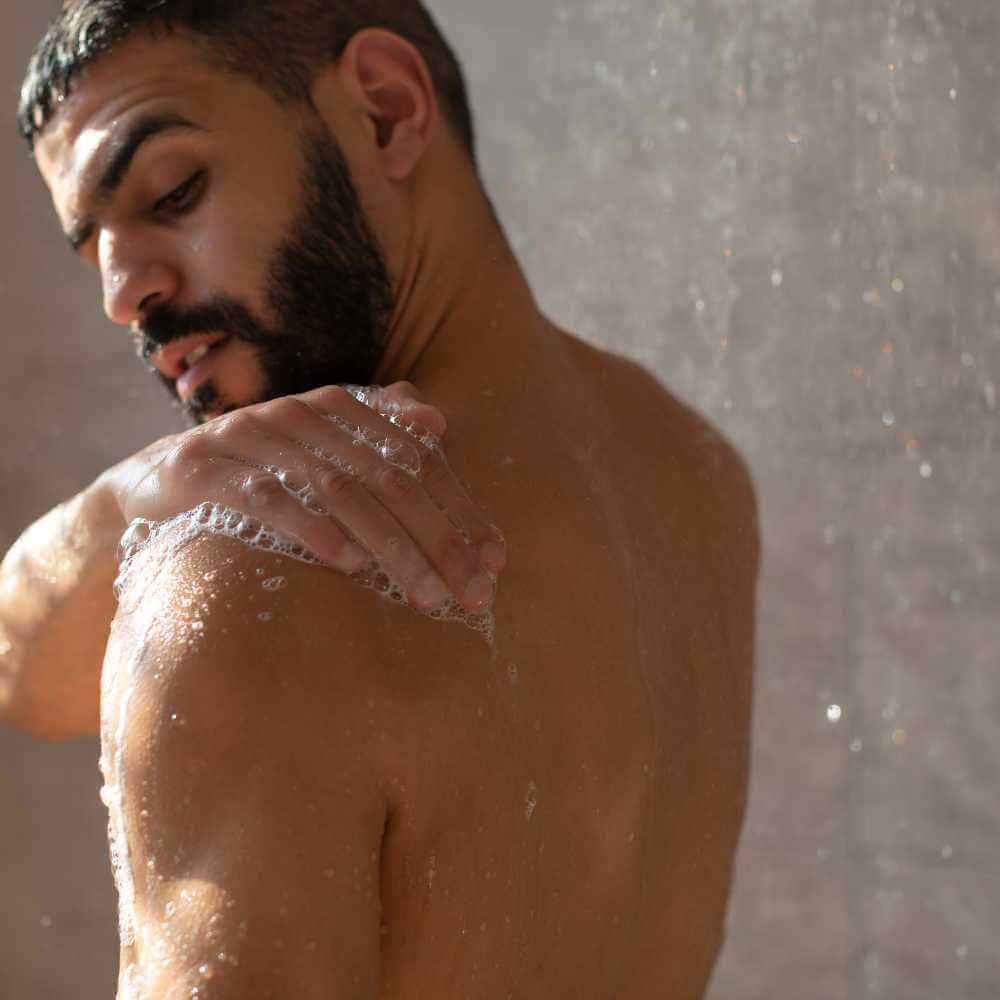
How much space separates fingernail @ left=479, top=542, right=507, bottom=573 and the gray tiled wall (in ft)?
3.35

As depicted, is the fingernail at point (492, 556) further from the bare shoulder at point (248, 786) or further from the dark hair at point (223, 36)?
the dark hair at point (223, 36)

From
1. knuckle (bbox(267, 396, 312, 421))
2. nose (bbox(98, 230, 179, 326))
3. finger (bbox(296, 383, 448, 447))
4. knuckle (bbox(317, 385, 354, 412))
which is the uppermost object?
nose (bbox(98, 230, 179, 326))

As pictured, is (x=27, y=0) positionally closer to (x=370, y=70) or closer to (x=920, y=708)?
(x=370, y=70)

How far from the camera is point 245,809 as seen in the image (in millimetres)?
651

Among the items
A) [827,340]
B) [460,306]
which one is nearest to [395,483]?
[460,306]

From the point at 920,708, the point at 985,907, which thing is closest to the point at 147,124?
the point at 920,708

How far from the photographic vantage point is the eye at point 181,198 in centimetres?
104

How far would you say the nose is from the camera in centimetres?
105

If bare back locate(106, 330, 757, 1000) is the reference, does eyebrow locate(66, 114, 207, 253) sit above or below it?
above

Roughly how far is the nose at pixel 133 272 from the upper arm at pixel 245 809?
0.43m

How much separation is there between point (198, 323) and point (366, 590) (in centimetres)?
42

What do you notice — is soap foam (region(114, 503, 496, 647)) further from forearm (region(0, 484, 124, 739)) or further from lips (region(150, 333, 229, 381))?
lips (region(150, 333, 229, 381))

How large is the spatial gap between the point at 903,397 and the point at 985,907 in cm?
59

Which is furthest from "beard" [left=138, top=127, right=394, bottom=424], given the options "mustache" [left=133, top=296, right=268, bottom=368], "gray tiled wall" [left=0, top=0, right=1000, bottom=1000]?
"gray tiled wall" [left=0, top=0, right=1000, bottom=1000]
